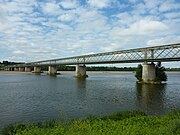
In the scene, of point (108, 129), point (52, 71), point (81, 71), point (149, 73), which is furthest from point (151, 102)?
point (52, 71)

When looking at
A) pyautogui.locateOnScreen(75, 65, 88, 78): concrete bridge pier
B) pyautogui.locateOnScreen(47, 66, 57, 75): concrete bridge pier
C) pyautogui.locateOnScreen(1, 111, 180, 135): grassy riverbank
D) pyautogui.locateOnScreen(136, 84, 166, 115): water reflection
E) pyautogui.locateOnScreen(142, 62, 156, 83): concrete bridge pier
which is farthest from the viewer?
pyautogui.locateOnScreen(47, 66, 57, 75): concrete bridge pier

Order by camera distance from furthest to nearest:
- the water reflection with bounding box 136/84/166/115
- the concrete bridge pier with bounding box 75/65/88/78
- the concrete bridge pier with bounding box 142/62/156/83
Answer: the concrete bridge pier with bounding box 75/65/88/78
the concrete bridge pier with bounding box 142/62/156/83
the water reflection with bounding box 136/84/166/115

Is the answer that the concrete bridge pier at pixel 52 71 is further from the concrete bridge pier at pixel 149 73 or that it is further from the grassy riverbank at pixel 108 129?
the grassy riverbank at pixel 108 129

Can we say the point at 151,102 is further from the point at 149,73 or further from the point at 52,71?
the point at 52,71

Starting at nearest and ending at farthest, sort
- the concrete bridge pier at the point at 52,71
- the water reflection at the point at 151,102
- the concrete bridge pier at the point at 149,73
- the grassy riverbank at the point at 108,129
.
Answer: the grassy riverbank at the point at 108,129 < the water reflection at the point at 151,102 < the concrete bridge pier at the point at 149,73 < the concrete bridge pier at the point at 52,71

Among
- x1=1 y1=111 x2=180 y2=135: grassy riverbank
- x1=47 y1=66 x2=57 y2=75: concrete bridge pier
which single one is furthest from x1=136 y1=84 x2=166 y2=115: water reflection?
x1=47 y1=66 x2=57 y2=75: concrete bridge pier

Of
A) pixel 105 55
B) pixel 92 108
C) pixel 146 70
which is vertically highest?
pixel 105 55

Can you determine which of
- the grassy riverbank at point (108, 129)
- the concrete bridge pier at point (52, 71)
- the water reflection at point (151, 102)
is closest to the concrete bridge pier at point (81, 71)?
the concrete bridge pier at point (52, 71)

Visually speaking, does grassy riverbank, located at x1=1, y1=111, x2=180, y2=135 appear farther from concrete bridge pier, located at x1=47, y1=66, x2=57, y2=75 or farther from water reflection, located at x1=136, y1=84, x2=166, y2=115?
concrete bridge pier, located at x1=47, y1=66, x2=57, y2=75

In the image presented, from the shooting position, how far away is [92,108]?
28.9 metres

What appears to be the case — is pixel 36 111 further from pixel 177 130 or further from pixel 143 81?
pixel 143 81

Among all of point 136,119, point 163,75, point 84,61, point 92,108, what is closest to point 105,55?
point 84,61

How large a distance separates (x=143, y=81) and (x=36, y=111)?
56.6m

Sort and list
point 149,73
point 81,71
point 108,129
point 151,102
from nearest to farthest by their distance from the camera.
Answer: point 108,129 < point 151,102 < point 149,73 < point 81,71
